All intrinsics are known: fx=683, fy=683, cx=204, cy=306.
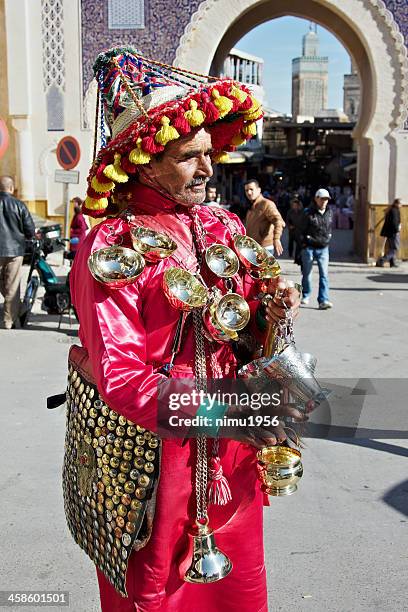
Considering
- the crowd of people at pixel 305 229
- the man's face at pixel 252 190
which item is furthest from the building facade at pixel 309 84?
the man's face at pixel 252 190

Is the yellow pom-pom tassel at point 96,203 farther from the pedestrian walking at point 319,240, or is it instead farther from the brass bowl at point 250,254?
the pedestrian walking at point 319,240

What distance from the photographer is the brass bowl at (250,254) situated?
6.57 ft

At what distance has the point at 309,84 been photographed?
72312 mm

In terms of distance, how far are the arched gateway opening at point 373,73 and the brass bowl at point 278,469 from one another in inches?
486

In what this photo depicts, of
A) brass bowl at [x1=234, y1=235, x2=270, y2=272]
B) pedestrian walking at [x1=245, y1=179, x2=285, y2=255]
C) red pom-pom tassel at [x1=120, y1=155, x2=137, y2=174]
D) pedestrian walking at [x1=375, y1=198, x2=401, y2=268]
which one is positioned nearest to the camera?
red pom-pom tassel at [x1=120, y1=155, x2=137, y2=174]

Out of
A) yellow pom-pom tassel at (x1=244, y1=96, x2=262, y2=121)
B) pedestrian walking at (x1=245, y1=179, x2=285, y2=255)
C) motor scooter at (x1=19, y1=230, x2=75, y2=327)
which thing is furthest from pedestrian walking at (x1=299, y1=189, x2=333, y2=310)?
yellow pom-pom tassel at (x1=244, y1=96, x2=262, y2=121)

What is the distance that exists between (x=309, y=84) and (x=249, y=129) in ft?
245

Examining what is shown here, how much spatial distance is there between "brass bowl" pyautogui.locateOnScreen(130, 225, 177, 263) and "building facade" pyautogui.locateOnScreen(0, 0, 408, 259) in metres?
11.6

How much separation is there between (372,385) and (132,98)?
4334 mm

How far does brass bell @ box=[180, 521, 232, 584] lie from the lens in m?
1.76

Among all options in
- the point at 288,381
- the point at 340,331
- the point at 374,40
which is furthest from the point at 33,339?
the point at 374,40

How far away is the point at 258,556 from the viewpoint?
6.39 ft

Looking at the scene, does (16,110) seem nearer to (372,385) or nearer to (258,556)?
(372,385)

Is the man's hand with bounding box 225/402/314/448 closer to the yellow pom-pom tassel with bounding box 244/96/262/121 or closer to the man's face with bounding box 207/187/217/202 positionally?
the yellow pom-pom tassel with bounding box 244/96/262/121
